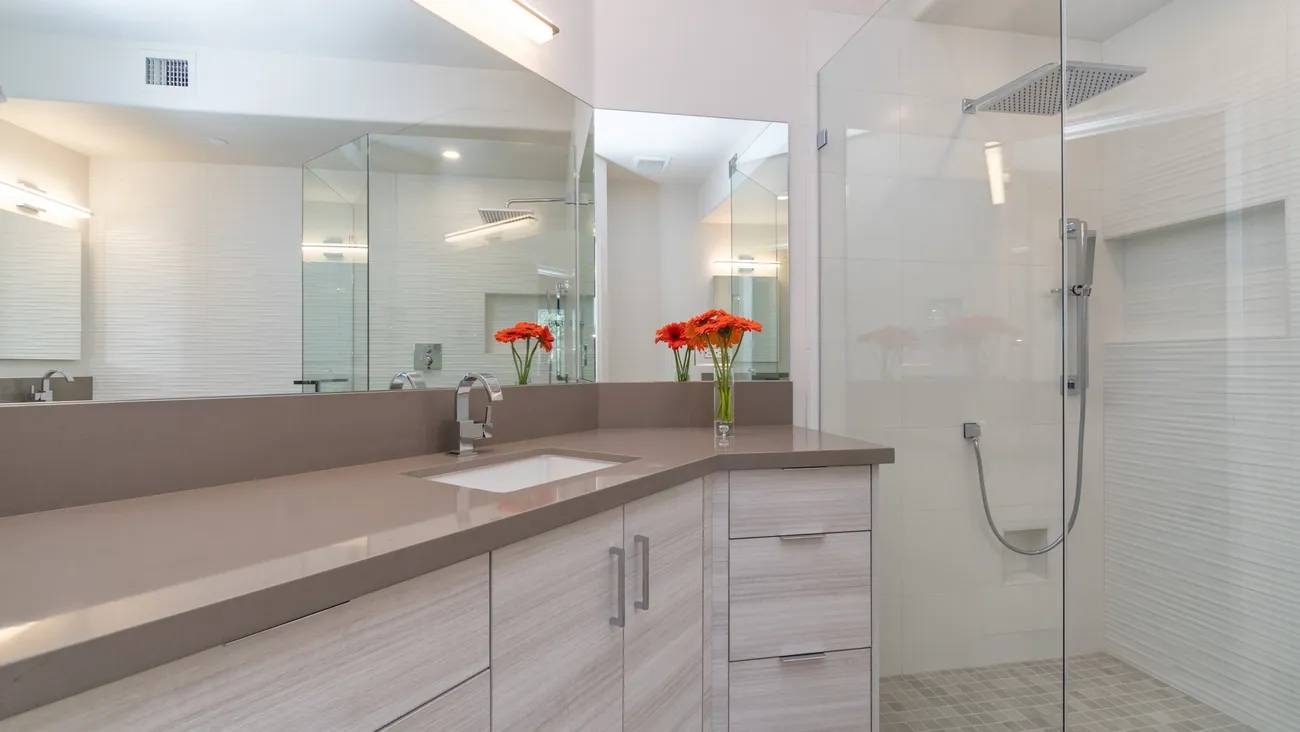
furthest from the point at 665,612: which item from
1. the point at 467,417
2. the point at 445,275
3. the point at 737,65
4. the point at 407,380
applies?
the point at 737,65

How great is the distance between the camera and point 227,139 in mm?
1015

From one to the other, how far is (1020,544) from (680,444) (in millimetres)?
857

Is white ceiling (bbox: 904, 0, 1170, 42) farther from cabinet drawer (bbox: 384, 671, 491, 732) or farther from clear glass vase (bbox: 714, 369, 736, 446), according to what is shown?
cabinet drawer (bbox: 384, 671, 491, 732)

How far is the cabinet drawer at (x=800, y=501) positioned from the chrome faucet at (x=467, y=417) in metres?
0.59

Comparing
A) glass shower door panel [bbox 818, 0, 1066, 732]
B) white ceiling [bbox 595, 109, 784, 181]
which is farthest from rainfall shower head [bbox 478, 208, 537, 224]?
glass shower door panel [bbox 818, 0, 1066, 732]

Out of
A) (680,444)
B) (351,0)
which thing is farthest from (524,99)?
(680,444)

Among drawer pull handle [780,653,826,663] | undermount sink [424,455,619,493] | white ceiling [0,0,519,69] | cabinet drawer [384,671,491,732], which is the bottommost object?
drawer pull handle [780,653,826,663]

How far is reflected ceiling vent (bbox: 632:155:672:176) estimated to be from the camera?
2053mm

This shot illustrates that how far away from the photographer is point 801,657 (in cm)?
151

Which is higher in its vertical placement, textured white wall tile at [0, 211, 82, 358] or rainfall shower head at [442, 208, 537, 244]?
rainfall shower head at [442, 208, 537, 244]

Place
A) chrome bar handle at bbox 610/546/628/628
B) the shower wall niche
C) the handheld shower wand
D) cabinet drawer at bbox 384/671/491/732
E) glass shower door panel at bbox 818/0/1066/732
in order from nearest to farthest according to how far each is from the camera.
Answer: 1. cabinet drawer at bbox 384/671/491/732
2. chrome bar handle at bbox 610/546/628/628
3. the shower wall niche
4. the handheld shower wand
5. glass shower door panel at bbox 818/0/1066/732

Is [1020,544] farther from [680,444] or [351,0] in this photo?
[351,0]

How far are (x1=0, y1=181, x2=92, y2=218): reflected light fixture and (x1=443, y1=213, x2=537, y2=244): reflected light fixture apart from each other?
2.38 feet

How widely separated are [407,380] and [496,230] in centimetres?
48
